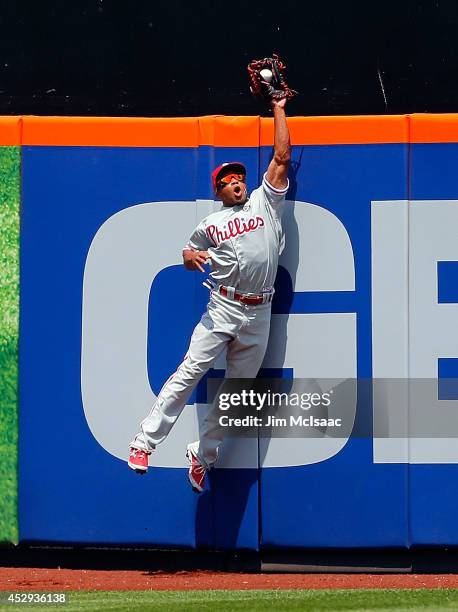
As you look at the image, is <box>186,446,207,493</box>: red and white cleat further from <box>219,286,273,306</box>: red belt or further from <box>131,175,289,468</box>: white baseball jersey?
<box>219,286,273,306</box>: red belt

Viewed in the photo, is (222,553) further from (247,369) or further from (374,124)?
(374,124)

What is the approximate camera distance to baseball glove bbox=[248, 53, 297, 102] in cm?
619

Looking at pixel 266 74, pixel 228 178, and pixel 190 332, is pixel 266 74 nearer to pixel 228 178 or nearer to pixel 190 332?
pixel 228 178

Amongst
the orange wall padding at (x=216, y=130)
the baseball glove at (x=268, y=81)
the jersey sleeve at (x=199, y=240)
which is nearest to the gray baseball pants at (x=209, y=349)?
the jersey sleeve at (x=199, y=240)

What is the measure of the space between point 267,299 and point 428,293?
0.85 meters

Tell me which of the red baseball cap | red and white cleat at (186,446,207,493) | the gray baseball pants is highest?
the red baseball cap

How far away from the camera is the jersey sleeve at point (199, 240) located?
245 inches

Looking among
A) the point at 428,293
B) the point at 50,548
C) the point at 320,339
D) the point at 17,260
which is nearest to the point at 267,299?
the point at 320,339

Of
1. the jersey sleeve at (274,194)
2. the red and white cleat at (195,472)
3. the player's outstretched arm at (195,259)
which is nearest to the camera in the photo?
the player's outstretched arm at (195,259)

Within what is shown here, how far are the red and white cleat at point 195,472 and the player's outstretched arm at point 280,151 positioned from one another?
1461 millimetres

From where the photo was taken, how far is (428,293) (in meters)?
6.38

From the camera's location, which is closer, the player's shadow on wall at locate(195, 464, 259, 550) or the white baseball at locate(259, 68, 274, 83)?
the white baseball at locate(259, 68, 274, 83)

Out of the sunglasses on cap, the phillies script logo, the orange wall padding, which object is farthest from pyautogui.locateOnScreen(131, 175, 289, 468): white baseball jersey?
the orange wall padding

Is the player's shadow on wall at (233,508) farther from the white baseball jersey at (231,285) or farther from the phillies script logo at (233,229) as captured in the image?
the phillies script logo at (233,229)
